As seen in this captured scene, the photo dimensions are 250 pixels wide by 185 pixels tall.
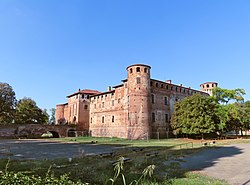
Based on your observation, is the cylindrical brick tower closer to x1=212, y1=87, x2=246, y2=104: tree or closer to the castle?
the castle

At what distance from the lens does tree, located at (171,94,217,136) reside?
34562mm

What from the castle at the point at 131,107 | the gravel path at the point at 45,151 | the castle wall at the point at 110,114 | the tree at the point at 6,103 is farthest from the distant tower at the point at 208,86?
the tree at the point at 6,103

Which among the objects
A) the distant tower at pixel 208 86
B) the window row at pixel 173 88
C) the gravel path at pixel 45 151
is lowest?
the gravel path at pixel 45 151

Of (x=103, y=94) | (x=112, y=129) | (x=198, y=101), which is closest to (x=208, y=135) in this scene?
(x=198, y=101)

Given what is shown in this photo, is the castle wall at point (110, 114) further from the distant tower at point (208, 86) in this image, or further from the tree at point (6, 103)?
the distant tower at point (208, 86)

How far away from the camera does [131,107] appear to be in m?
38.5

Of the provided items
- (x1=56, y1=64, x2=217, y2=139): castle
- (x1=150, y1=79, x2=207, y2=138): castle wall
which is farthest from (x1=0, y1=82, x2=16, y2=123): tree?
(x1=150, y1=79, x2=207, y2=138): castle wall

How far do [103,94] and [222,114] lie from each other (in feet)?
84.9

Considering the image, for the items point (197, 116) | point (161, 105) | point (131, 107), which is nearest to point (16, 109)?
point (131, 107)

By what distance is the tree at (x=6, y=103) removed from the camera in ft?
158

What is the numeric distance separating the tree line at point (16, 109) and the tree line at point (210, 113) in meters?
35.4

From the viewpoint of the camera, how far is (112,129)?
44219 mm

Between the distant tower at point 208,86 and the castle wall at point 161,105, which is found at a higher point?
the distant tower at point 208,86

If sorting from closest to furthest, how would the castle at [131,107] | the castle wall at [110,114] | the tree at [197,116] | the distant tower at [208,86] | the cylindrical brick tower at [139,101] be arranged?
the tree at [197,116], the cylindrical brick tower at [139,101], the castle at [131,107], the castle wall at [110,114], the distant tower at [208,86]
